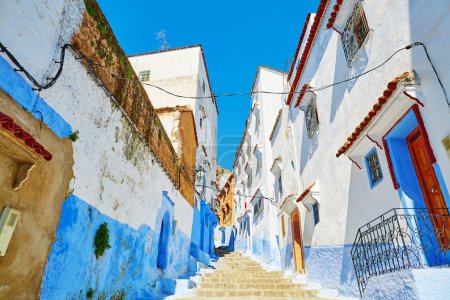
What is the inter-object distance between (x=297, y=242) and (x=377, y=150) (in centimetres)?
711

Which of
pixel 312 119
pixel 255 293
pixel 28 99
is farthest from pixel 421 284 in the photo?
pixel 312 119

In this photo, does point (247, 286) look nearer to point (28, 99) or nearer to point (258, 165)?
point (28, 99)

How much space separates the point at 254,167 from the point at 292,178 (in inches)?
391

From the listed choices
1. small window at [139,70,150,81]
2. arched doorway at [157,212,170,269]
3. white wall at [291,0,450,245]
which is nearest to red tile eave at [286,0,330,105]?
white wall at [291,0,450,245]

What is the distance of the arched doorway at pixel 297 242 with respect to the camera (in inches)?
464

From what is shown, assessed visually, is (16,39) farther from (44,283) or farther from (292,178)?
(292,178)

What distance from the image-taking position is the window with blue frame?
20.3 ft

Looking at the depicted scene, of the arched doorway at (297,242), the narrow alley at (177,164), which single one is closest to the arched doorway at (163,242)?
the narrow alley at (177,164)

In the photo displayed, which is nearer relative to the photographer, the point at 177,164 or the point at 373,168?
the point at 373,168

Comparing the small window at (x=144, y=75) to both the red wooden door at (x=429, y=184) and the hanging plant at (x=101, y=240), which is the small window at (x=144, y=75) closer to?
the hanging plant at (x=101, y=240)

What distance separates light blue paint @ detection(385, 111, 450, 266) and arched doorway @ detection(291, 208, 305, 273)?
654cm

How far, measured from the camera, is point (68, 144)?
4637 mm

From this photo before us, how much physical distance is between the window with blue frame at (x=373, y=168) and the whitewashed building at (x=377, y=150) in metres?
0.02

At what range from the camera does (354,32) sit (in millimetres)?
7539
